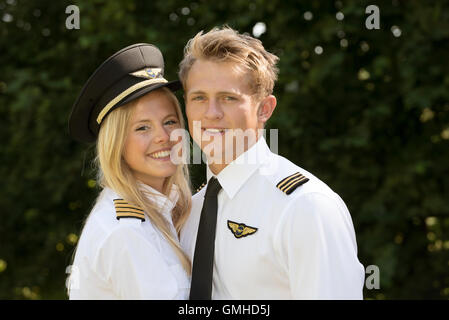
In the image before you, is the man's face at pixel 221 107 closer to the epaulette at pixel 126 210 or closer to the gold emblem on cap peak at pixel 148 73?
the gold emblem on cap peak at pixel 148 73

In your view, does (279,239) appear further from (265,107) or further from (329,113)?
(329,113)

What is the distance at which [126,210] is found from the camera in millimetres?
2498

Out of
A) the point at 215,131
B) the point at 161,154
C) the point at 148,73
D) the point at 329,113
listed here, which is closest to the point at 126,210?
the point at 161,154

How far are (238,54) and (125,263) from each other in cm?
102

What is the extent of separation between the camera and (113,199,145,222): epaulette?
2.47 m

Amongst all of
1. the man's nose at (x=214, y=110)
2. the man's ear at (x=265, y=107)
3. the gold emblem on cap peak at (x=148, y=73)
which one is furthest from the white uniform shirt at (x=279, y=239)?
the gold emblem on cap peak at (x=148, y=73)

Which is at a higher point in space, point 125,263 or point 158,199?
point 158,199

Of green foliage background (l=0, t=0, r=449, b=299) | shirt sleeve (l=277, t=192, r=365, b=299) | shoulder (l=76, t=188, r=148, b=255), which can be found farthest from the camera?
green foliage background (l=0, t=0, r=449, b=299)

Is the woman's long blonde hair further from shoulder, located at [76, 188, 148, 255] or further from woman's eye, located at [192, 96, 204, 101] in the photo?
woman's eye, located at [192, 96, 204, 101]

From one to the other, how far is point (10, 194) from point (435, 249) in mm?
3899

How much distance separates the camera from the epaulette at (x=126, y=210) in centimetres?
247

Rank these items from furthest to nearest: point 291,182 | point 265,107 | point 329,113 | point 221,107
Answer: point 329,113
point 265,107
point 221,107
point 291,182

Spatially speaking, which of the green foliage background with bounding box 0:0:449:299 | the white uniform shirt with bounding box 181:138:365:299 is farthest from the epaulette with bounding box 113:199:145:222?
the green foliage background with bounding box 0:0:449:299

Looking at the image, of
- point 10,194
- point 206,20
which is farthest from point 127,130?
point 10,194
